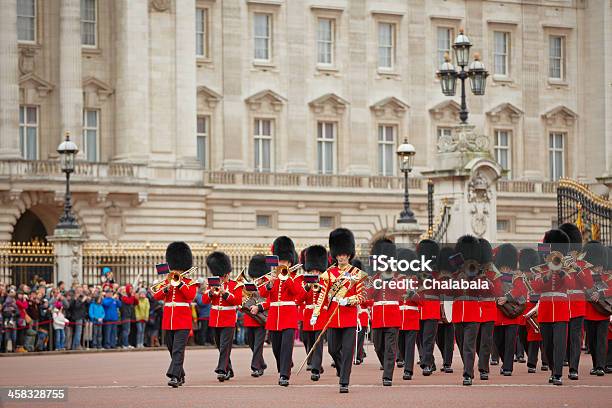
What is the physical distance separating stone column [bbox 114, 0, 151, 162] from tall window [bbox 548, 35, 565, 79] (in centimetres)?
1712

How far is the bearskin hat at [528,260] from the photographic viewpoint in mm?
22188

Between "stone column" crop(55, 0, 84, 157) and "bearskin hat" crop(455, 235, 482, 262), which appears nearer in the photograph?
"bearskin hat" crop(455, 235, 482, 262)

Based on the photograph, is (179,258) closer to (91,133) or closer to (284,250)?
(284,250)

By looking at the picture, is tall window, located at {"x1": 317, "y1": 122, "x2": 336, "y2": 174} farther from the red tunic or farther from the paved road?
the red tunic

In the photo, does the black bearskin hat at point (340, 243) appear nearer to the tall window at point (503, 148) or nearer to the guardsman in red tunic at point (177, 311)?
the guardsman in red tunic at point (177, 311)

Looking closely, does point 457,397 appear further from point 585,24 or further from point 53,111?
point 585,24

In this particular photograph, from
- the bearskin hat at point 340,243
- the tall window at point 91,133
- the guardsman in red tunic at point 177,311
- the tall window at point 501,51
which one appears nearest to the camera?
the bearskin hat at point 340,243

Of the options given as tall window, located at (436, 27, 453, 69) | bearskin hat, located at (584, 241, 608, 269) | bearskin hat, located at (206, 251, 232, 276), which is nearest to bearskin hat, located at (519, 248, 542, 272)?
bearskin hat, located at (584, 241, 608, 269)

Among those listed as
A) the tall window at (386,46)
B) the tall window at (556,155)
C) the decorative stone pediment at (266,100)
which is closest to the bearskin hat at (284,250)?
the decorative stone pediment at (266,100)

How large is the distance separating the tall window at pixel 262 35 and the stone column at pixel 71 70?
6932 mm

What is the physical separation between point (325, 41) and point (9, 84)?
1188 cm

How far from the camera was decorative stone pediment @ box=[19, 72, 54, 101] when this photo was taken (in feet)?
163

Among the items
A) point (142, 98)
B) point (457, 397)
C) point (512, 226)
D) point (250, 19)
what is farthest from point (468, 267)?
point (512, 226)

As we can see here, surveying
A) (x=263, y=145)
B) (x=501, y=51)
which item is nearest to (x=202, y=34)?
(x=263, y=145)
